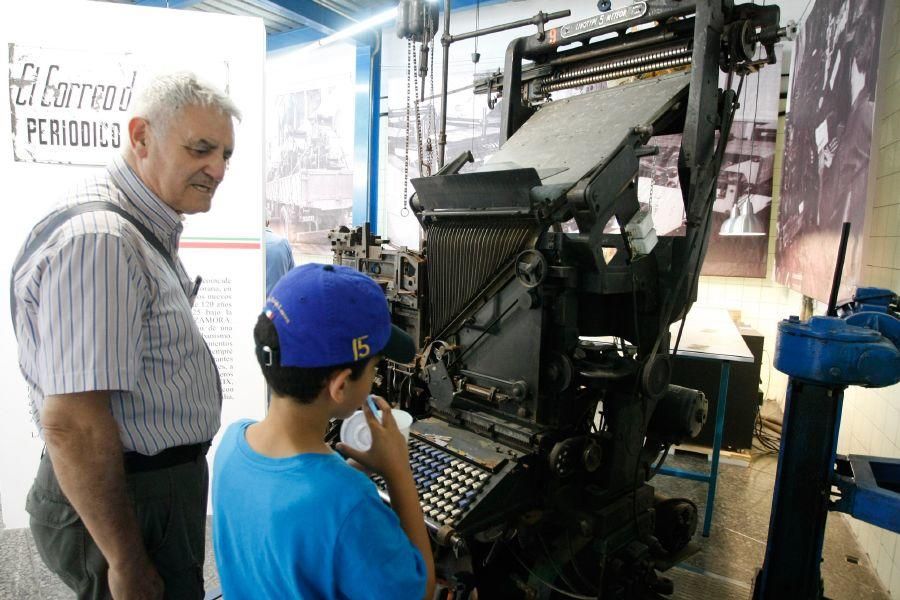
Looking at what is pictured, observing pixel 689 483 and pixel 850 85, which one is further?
pixel 689 483

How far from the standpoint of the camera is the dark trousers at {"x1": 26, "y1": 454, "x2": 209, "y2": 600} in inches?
49.2

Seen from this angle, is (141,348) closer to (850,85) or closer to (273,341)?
(273,341)

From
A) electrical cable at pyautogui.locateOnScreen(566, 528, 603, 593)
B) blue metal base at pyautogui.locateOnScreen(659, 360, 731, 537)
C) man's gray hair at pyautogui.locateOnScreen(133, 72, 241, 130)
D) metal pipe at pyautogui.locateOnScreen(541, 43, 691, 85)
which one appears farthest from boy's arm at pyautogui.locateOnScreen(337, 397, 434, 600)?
blue metal base at pyautogui.locateOnScreen(659, 360, 731, 537)

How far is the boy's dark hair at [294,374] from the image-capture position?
915mm

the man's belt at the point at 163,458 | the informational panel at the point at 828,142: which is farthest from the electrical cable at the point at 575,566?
the informational panel at the point at 828,142

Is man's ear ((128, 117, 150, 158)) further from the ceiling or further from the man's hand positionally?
the ceiling

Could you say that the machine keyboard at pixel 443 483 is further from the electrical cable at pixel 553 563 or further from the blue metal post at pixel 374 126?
the blue metal post at pixel 374 126

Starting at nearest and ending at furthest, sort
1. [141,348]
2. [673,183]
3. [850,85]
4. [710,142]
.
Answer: [141,348] < [710,142] < [850,85] < [673,183]

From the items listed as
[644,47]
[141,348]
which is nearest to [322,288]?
[141,348]

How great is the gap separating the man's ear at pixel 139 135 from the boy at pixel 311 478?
0.61 meters

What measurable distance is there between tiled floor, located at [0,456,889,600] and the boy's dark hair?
2092mm

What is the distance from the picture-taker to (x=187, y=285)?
1.42m

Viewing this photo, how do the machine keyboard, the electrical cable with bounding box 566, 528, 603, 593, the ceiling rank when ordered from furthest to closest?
1. the ceiling
2. the electrical cable with bounding box 566, 528, 603, 593
3. the machine keyboard

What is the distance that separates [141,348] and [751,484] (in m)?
3.80
